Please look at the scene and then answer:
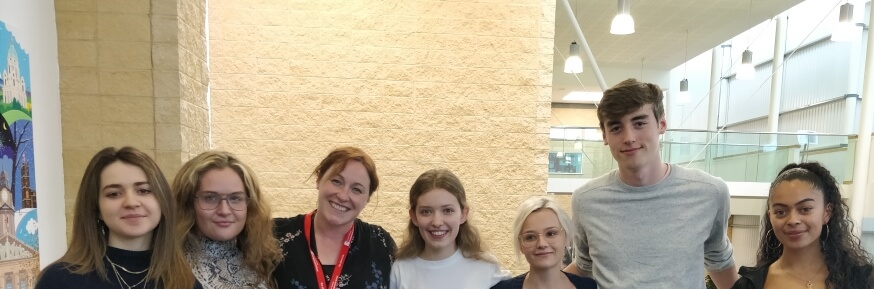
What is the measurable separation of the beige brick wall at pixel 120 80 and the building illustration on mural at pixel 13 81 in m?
0.36

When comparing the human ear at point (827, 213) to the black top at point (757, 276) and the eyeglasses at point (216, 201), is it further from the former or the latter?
the eyeglasses at point (216, 201)

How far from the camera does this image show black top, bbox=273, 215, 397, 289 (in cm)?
191

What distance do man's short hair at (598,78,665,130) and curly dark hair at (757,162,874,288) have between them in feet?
1.69

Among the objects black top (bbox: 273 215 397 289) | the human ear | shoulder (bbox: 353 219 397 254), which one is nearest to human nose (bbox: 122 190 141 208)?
black top (bbox: 273 215 397 289)

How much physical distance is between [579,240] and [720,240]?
52 centimetres

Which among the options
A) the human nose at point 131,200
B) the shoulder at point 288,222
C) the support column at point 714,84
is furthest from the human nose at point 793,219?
the support column at point 714,84

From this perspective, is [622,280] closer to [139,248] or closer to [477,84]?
[139,248]

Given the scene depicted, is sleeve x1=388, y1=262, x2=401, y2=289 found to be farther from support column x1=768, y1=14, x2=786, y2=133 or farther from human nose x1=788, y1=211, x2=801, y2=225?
support column x1=768, y1=14, x2=786, y2=133

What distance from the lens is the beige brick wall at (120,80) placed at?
237 cm

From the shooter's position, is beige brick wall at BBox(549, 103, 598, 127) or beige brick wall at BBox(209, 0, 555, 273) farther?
beige brick wall at BBox(549, 103, 598, 127)

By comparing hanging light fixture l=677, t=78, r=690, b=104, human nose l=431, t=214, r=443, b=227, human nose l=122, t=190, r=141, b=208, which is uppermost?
hanging light fixture l=677, t=78, r=690, b=104

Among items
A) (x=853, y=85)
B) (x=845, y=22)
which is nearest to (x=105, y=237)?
(x=845, y=22)

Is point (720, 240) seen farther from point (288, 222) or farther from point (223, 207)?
point (223, 207)

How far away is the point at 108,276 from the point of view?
155 centimetres
